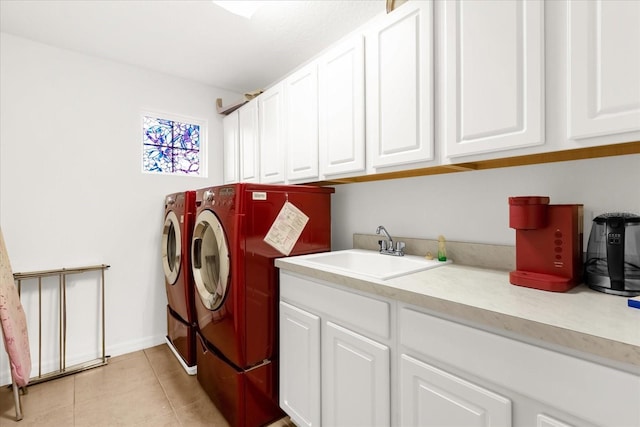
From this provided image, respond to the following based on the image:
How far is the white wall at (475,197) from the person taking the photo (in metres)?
1.16

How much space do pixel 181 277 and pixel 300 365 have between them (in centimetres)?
128

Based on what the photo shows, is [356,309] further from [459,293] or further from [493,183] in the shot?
[493,183]

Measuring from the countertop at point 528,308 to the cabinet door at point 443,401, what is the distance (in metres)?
0.20

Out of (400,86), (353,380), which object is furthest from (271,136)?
(353,380)

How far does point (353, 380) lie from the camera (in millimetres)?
1286

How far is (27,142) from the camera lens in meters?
2.25

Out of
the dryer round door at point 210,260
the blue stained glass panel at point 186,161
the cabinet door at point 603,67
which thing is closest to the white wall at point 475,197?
the cabinet door at point 603,67

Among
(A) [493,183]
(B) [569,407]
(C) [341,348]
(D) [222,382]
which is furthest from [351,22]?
(D) [222,382]

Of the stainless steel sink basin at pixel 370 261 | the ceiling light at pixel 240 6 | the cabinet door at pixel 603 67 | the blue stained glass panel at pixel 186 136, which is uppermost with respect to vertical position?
the ceiling light at pixel 240 6

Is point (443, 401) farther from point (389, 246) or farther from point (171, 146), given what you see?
point (171, 146)

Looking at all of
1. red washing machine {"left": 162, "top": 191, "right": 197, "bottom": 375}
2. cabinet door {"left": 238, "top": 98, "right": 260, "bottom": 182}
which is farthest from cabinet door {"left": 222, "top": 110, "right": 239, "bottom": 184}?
red washing machine {"left": 162, "top": 191, "right": 197, "bottom": 375}

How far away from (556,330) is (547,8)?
102 centimetres

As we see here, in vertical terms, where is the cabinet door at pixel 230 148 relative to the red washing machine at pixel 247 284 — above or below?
above

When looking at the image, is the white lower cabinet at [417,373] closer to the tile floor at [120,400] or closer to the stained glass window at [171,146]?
the tile floor at [120,400]
